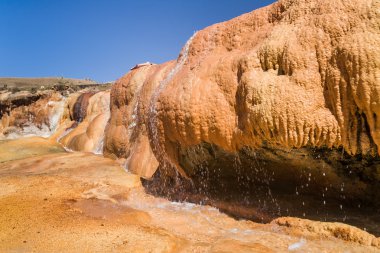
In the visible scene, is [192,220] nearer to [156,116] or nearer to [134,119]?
[156,116]

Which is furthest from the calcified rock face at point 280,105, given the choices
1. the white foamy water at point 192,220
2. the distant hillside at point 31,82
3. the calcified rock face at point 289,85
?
the distant hillside at point 31,82

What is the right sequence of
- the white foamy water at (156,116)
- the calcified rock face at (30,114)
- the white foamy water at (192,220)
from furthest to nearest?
the calcified rock face at (30,114), the white foamy water at (156,116), the white foamy water at (192,220)

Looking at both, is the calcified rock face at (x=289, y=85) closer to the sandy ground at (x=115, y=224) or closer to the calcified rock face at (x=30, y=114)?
the sandy ground at (x=115, y=224)

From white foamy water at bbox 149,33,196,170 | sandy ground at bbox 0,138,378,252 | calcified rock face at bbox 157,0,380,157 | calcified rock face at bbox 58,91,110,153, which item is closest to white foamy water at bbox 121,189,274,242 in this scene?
sandy ground at bbox 0,138,378,252

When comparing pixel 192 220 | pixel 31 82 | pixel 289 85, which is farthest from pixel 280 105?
pixel 31 82

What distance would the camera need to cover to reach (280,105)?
3965mm

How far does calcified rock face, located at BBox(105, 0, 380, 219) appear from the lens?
12.1ft

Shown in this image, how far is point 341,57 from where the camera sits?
369cm

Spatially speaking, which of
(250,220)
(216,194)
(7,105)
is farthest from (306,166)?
(7,105)

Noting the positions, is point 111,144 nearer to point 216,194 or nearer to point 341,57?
point 216,194

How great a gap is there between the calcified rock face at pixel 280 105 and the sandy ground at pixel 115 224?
0.80m

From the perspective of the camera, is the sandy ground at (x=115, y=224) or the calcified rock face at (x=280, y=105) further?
the calcified rock face at (x=280, y=105)

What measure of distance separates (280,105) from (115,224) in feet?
7.44

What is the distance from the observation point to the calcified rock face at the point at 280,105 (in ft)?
12.1
